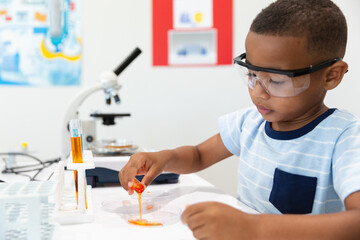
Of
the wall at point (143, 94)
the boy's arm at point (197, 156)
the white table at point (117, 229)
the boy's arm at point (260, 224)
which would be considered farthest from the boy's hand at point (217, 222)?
the wall at point (143, 94)

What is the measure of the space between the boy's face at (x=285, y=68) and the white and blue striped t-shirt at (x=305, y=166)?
1.5 inches

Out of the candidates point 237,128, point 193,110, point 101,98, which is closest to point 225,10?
point 193,110

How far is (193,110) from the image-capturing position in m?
2.00

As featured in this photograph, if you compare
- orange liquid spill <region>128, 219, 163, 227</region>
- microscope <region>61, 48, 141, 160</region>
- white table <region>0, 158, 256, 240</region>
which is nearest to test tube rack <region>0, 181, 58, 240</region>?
white table <region>0, 158, 256, 240</region>

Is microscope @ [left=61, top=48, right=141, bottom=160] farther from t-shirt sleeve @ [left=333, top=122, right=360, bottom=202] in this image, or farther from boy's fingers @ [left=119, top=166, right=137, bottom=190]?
t-shirt sleeve @ [left=333, top=122, right=360, bottom=202]

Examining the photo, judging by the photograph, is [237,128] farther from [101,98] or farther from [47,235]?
[101,98]

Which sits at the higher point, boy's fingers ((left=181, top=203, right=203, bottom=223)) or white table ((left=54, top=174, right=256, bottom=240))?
boy's fingers ((left=181, top=203, right=203, bottom=223))

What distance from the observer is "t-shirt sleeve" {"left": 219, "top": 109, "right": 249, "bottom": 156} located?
3.42 ft

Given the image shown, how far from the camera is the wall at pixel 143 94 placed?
1.92m

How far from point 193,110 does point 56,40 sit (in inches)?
32.9

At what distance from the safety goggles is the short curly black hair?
4 cm

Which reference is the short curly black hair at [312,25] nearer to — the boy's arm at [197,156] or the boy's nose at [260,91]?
the boy's nose at [260,91]

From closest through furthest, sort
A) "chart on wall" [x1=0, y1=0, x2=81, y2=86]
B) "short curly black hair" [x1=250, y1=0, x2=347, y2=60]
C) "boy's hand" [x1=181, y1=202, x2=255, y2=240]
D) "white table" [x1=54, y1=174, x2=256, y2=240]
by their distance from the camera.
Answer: "boy's hand" [x1=181, y1=202, x2=255, y2=240], "white table" [x1=54, y1=174, x2=256, y2=240], "short curly black hair" [x1=250, y1=0, x2=347, y2=60], "chart on wall" [x1=0, y1=0, x2=81, y2=86]

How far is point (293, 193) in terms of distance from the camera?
0.80m
